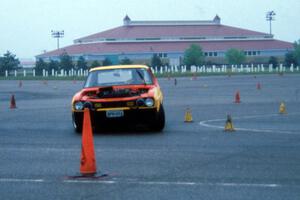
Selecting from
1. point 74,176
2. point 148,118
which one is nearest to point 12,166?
point 74,176

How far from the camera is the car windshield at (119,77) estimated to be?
1558 cm

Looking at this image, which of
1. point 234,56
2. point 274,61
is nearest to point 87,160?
point 234,56

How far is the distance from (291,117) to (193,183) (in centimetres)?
1083

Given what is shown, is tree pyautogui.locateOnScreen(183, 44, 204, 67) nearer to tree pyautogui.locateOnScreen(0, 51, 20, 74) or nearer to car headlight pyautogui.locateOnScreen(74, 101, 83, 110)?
tree pyautogui.locateOnScreen(0, 51, 20, 74)

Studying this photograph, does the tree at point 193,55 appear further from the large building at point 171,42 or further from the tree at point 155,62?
the tree at point 155,62

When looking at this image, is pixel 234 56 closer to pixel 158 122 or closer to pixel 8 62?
pixel 8 62

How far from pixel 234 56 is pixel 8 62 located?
31.3 meters

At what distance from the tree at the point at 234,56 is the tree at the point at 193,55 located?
12.1 feet

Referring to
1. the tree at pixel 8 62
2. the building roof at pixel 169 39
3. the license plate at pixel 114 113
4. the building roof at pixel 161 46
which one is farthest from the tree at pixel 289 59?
the license plate at pixel 114 113

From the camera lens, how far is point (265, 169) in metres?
9.58

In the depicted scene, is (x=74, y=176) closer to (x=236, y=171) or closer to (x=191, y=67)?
(x=236, y=171)

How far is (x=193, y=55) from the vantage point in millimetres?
95188

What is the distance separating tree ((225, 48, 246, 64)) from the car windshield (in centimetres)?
8053

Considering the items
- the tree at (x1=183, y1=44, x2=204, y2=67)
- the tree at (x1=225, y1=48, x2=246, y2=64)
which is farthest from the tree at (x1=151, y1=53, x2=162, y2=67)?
the tree at (x1=225, y1=48, x2=246, y2=64)
